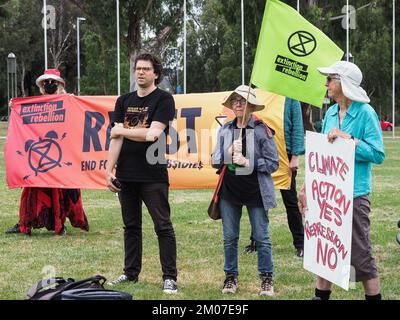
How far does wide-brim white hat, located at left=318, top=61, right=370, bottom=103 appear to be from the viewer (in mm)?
4891

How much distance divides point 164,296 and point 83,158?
356 cm

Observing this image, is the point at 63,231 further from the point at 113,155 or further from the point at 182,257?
the point at 113,155

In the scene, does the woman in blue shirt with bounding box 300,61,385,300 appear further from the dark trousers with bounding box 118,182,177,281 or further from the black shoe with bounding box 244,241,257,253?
the black shoe with bounding box 244,241,257,253

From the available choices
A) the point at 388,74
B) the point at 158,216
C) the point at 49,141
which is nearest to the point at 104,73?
the point at 388,74

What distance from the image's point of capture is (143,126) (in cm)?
612

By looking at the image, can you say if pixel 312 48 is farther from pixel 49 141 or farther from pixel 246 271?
pixel 49 141

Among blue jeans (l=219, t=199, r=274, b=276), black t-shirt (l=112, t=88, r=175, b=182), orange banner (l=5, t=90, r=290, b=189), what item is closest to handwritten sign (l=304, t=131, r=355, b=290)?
blue jeans (l=219, t=199, r=274, b=276)

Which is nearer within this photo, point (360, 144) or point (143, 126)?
point (360, 144)

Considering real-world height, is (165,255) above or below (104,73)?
below

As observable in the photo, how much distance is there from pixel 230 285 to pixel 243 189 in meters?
0.85

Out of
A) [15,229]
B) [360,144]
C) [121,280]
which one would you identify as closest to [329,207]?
[360,144]

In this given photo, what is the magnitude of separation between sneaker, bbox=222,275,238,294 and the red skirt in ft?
11.2

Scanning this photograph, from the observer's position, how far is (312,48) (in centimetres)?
592

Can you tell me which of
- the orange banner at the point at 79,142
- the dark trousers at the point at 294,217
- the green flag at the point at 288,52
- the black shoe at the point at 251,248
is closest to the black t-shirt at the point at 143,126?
the green flag at the point at 288,52
